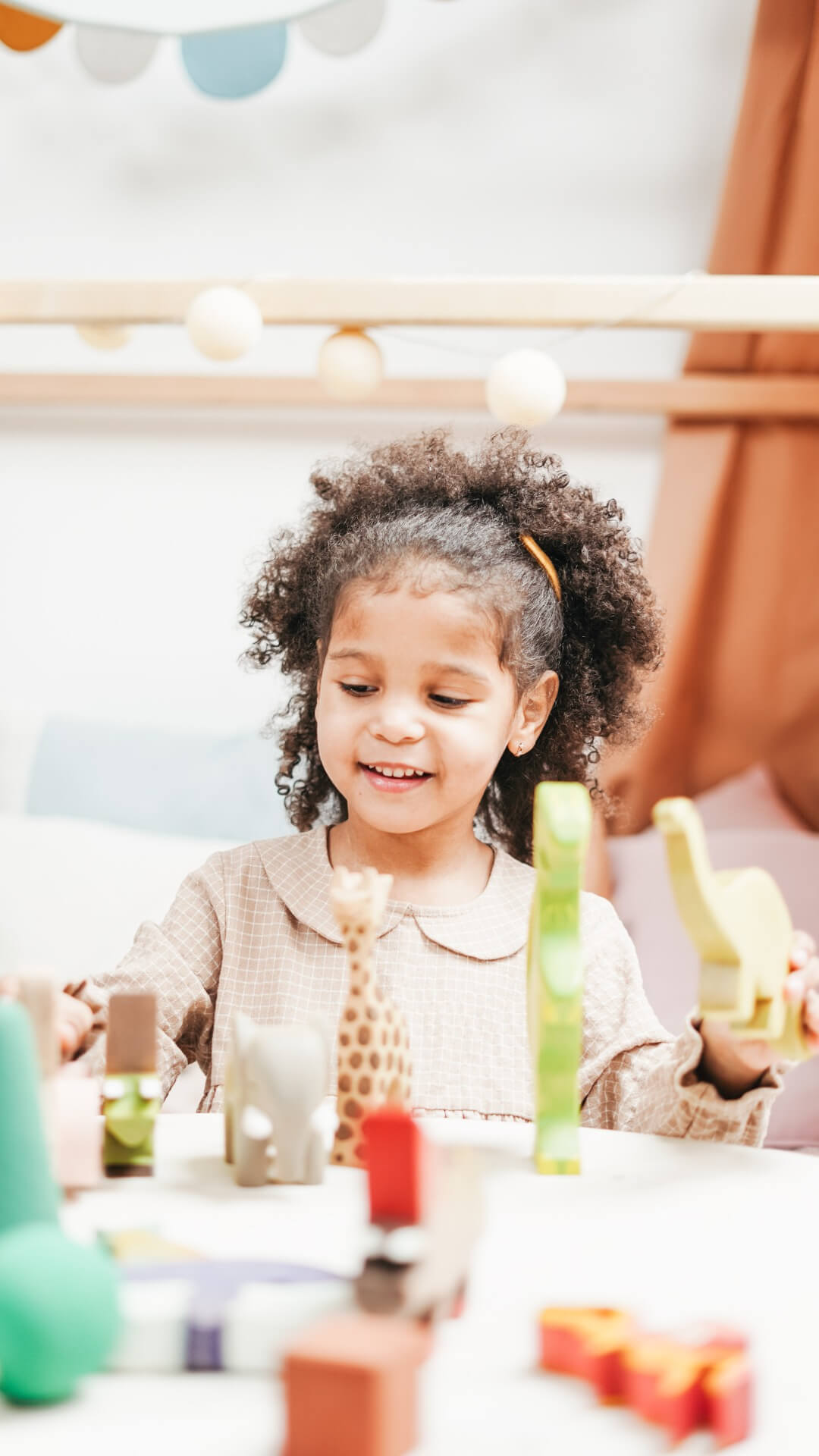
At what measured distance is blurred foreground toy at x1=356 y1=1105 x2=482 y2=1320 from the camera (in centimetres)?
34

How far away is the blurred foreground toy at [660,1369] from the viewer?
34 cm

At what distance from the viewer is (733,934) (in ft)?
1.79

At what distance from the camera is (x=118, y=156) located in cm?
167

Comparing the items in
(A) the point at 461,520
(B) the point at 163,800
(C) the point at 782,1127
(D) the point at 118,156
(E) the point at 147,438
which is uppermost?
(D) the point at 118,156

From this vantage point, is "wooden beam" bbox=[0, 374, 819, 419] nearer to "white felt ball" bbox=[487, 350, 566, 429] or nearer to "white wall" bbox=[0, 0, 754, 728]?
"white wall" bbox=[0, 0, 754, 728]

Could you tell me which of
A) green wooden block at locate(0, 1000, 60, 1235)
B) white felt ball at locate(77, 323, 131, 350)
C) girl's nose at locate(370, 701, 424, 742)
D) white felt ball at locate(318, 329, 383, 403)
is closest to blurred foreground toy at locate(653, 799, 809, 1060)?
green wooden block at locate(0, 1000, 60, 1235)

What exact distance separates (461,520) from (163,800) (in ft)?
1.92

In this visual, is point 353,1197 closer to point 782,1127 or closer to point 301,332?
point 782,1127

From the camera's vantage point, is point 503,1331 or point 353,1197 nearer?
point 503,1331

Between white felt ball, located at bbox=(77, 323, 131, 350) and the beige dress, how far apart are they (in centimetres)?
38

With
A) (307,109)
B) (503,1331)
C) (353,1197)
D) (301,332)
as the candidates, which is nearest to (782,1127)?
(353,1197)

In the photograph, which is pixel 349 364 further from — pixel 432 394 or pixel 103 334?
pixel 432 394

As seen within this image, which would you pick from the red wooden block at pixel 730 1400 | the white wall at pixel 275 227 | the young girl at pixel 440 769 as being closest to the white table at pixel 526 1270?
the red wooden block at pixel 730 1400

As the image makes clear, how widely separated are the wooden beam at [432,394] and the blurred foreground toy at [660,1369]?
4.07ft
